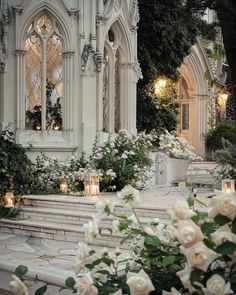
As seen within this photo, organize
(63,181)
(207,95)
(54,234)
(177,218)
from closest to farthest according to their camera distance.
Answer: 1. (177,218)
2. (54,234)
3. (63,181)
4. (207,95)

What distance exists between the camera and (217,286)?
194 cm

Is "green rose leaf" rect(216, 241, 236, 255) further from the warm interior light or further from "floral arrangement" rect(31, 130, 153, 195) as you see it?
the warm interior light

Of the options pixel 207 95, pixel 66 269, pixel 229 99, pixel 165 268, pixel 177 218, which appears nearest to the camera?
pixel 177 218

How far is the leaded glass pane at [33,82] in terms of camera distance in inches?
434

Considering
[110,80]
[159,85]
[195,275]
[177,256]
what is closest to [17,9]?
[110,80]

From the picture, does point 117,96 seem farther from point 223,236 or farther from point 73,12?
point 223,236

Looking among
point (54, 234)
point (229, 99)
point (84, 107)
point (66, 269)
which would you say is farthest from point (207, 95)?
point (66, 269)

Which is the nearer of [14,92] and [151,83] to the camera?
[14,92]

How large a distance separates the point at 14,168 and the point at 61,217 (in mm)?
1605

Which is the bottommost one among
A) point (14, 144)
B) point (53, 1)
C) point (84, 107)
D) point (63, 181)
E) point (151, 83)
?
point (63, 181)

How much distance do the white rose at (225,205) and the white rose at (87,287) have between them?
0.69m

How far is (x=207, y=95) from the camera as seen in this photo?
1961 cm

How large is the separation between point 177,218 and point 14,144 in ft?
27.6

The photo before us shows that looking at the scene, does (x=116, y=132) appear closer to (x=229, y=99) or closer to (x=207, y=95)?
(x=207, y=95)
